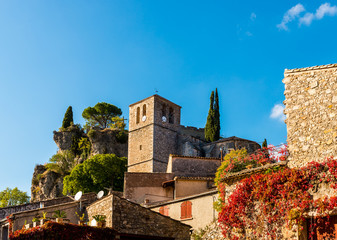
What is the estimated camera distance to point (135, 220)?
18188mm

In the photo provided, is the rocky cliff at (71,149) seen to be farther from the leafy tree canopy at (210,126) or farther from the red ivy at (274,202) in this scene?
the red ivy at (274,202)

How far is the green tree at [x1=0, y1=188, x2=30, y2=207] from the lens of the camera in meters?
59.3

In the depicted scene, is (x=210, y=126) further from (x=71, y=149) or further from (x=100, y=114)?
(x=100, y=114)

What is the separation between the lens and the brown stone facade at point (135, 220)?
17.8 meters

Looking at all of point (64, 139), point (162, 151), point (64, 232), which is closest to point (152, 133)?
point (162, 151)

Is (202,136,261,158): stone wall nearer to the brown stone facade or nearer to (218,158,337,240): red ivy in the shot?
the brown stone facade

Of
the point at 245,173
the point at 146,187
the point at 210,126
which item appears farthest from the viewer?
the point at 210,126

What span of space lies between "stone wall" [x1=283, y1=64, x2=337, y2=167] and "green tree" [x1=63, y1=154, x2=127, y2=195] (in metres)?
33.0

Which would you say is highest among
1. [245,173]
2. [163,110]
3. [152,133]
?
[163,110]

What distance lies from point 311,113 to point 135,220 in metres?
8.67

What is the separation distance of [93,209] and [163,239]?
3396 millimetres

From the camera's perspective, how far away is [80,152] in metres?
58.2

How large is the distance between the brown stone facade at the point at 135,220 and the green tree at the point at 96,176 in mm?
25903

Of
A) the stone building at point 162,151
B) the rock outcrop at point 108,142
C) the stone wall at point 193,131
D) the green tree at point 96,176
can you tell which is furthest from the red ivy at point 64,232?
the stone wall at point 193,131
